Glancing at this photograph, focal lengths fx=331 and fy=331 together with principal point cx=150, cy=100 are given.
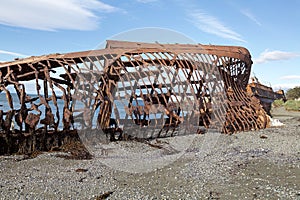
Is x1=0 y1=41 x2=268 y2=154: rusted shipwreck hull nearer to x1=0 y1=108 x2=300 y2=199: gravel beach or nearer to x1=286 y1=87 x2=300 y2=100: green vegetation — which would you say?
x1=0 y1=108 x2=300 y2=199: gravel beach

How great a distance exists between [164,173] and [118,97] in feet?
11.1

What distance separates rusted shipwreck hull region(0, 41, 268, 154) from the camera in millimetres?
8305

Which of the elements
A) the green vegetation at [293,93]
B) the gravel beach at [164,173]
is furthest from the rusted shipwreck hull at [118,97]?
the green vegetation at [293,93]

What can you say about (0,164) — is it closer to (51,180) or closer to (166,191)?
(51,180)

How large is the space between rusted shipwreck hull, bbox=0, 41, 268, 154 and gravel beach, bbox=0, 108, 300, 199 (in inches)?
31.4

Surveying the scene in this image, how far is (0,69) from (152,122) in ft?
15.1

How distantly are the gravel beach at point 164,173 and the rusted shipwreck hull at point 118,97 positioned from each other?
2.61ft

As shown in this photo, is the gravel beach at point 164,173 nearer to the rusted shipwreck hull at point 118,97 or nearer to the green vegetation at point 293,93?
the rusted shipwreck hull at point 118,97

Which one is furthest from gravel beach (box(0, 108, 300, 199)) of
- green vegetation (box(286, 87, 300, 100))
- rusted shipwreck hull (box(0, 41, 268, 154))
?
green vegetation (box(286, 87, 300, 100))

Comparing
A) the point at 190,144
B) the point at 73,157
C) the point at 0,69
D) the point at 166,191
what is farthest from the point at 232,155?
the point at 0,69

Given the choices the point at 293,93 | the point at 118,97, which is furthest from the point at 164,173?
the point at 293,93

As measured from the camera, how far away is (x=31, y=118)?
8.12 metres

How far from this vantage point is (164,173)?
239 inches

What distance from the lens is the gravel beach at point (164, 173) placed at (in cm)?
492
